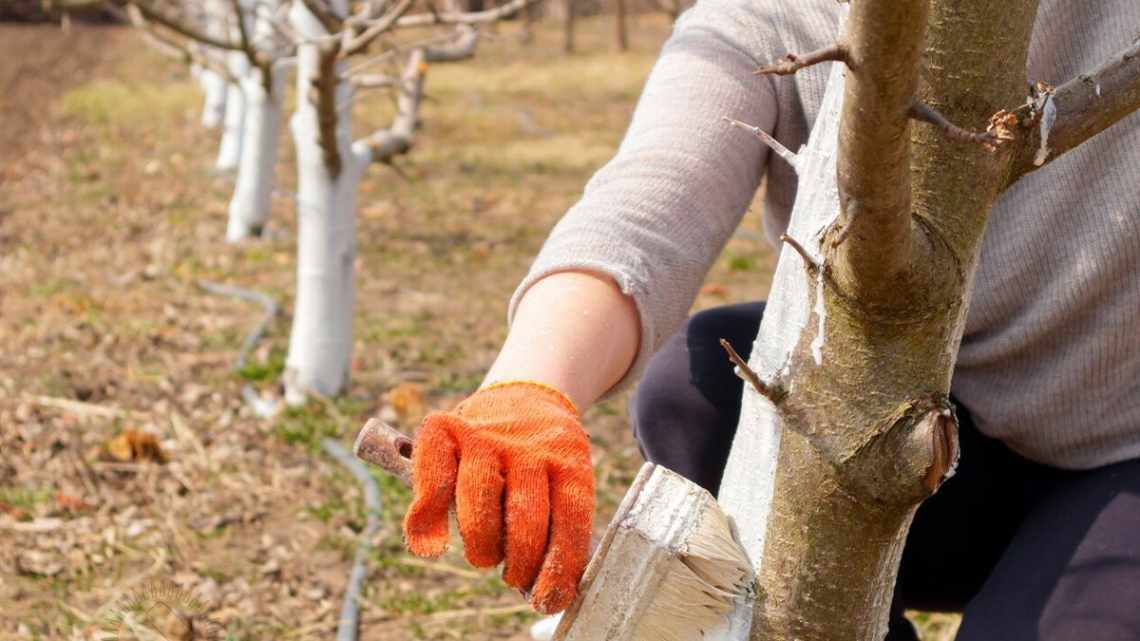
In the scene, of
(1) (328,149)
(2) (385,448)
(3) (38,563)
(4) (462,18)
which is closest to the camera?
(2) (385,448)

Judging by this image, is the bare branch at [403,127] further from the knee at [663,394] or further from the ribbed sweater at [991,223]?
the ribbed sweater at [991,223]

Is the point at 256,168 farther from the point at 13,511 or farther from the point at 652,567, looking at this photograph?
the point at 652,567

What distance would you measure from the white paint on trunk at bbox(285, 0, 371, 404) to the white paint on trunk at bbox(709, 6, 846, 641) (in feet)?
9.32

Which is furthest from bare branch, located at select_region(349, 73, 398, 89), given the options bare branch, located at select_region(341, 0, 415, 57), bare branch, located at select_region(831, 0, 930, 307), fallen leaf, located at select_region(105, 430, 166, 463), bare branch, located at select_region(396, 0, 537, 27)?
bare branch, located at select_region(831, 0, 930, 307)

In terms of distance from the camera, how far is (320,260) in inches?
160

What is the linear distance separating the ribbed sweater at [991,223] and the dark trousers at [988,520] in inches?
3.2

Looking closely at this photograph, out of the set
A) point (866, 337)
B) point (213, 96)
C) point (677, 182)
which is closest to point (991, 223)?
point (677, 182)

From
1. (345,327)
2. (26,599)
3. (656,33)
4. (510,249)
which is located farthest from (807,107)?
(656,33)

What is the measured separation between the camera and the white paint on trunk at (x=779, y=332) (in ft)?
4.16

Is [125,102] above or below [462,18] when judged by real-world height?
below

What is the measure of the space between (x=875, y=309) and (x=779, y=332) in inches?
6.5

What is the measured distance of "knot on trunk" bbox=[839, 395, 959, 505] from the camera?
3.87 feet

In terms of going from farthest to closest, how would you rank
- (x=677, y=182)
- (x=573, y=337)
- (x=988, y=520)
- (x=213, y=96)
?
(x=213, y=96)
(x=988, y=520)
(x=677, y=182)
(x=573, y=337)

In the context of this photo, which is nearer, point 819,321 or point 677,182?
point 819,321
